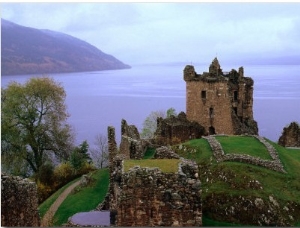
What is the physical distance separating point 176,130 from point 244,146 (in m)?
14.7

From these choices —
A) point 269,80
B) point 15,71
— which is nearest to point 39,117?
point 15,71

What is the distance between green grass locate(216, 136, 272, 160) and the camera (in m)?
21.3

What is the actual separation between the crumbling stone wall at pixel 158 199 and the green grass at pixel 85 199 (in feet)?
32.2

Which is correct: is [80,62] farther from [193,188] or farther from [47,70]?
[193,188]

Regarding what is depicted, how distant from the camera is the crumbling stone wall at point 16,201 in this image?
13.0m

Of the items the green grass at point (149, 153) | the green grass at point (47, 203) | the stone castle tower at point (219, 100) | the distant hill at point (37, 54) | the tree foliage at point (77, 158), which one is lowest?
the green grass at point (47, 203)

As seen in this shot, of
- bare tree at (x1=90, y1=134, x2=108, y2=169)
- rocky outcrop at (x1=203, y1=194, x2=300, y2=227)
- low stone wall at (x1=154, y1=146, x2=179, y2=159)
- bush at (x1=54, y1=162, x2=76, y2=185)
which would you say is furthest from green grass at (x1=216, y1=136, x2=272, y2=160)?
bare tree at (x1=90, y1=134, x2=108, y2=169)

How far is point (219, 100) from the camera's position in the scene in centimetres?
3938

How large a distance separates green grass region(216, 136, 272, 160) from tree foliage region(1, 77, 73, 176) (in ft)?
62.8

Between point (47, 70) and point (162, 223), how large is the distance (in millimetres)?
79674

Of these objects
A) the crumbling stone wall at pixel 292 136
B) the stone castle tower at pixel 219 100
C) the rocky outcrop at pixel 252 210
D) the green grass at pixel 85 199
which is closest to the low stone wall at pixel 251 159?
the rocky outcrop at pixel 252 210

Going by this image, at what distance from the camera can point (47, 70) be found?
297 feet

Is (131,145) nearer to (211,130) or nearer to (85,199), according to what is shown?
(85,199)

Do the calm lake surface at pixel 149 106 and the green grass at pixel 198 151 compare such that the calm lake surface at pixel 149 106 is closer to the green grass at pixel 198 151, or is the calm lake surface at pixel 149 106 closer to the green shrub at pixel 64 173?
the green shrub at pixel 64 173
